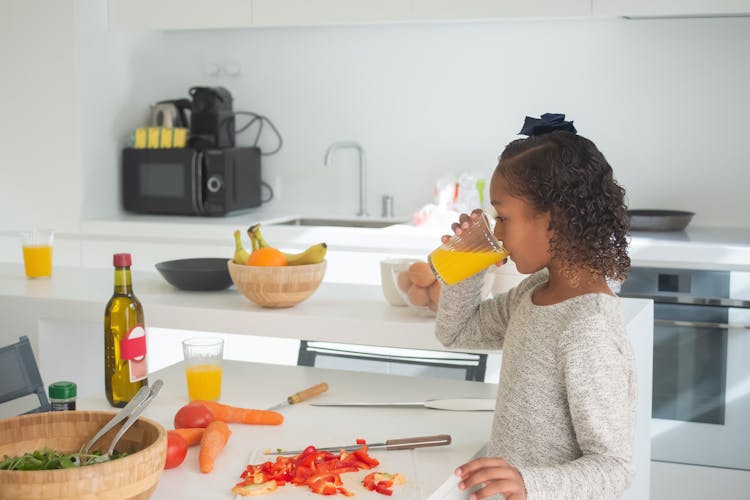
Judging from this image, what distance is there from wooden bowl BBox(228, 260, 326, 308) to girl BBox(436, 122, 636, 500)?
58 centimetres

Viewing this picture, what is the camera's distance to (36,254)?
2.33 m

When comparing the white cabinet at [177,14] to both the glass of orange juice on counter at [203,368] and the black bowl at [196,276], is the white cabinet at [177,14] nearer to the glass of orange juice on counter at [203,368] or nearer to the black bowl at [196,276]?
the black bowl at [196,276]

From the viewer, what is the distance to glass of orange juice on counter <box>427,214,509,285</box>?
1523mm

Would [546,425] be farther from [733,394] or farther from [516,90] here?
[516,90]

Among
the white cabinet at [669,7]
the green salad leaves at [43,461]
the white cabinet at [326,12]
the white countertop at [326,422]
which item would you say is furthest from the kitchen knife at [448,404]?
the white cabinet at [326,12]

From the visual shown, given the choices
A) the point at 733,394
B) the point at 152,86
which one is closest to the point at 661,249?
the point at 733,394

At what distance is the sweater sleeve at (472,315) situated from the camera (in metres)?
1.62

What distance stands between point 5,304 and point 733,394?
87.3 inches

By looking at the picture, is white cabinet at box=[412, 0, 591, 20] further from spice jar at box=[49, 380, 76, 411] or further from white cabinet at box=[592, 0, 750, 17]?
spice jar at box=[49, 380, 76, 411]

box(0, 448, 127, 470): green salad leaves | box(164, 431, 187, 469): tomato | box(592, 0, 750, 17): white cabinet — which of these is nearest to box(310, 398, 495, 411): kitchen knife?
box(164, 431, 187, 469): tomato

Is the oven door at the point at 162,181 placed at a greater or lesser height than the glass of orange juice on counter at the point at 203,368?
greater

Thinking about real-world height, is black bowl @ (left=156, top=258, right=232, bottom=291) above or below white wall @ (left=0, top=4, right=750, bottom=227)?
below

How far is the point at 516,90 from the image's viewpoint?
3.82 m

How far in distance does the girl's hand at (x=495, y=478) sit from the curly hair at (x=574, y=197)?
0.30 metres
